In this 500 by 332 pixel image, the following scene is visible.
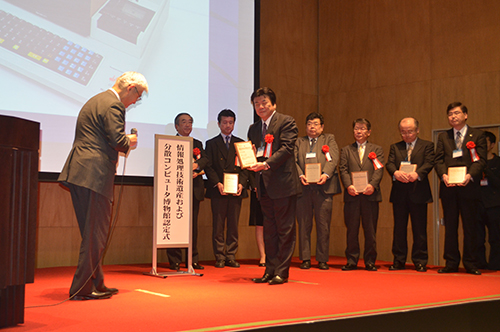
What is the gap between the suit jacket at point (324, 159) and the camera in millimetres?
5188

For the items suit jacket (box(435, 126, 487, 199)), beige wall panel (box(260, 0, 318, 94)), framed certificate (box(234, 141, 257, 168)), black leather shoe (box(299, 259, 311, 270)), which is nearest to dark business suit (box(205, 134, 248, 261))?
black leather shoe (box(299, 259, 311, 270))

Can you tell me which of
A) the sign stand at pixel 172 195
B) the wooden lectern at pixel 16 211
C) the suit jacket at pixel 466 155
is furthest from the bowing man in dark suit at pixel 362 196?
the wooden lectern at pixel 16 211

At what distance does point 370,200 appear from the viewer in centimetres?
515

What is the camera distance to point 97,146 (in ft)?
10.0

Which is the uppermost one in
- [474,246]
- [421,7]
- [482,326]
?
[421,7]

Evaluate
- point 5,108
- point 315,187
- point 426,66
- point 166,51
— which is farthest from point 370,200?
point 5,108

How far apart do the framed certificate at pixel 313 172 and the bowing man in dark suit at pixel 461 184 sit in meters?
1.17

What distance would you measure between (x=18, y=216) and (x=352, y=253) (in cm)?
366

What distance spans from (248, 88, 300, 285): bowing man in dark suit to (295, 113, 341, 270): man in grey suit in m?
1.28

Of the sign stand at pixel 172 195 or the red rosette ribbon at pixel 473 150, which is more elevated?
the red rosette ribbon at pixel 473 150

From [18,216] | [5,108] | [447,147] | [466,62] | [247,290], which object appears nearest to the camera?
[18,216]

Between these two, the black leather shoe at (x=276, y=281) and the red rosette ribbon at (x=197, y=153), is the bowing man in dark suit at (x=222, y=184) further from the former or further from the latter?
the black leather shoe at (x=276, y=281)

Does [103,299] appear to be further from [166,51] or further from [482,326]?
[166,51]

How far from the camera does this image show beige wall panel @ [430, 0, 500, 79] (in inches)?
221
